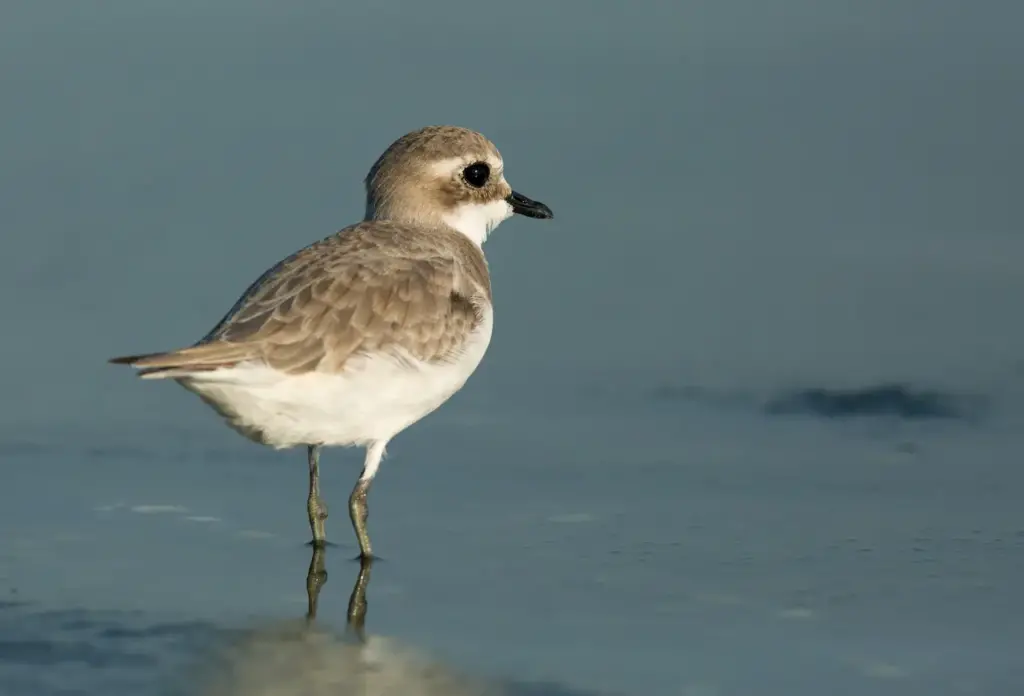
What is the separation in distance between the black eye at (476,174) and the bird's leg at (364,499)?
4.68ft

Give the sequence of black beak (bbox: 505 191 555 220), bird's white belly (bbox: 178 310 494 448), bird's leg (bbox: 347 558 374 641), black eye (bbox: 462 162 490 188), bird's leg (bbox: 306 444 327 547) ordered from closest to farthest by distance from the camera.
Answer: bird's leg (bbox: 347 558 374 641) < bird's white belly (bbox: 178 310 494 448) < bird's leg (bbox: 306 444 327 547) < black eye (bbox: 462 162 490 188) < black beak (bbox: 505 191 555 220)

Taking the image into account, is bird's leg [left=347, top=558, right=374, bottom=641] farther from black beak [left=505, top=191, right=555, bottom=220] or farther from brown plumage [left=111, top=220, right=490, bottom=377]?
black beak [left=505, top=191, right=555, bottom=220]

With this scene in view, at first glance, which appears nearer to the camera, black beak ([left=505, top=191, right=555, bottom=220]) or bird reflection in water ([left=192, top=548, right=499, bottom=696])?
bird reflection in water ([left=192, top=548, right=499, bottom=696])

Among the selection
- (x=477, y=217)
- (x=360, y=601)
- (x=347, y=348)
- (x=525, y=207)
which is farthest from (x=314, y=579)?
(x=525, y=207)

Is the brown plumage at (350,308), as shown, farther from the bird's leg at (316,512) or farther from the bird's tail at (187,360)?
the bird's leg at (316,512)

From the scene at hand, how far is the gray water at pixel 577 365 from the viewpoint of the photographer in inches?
213

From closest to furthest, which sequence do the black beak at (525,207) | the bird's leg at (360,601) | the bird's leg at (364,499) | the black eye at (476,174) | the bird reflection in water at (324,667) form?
the bird reflection in water at (324,667) < the bird's leg at (360,601) < the bird's leg at (364,499) < the black eye at (476,174) < the black beak at (525,207)

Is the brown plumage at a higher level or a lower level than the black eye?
lower

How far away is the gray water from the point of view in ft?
17.7

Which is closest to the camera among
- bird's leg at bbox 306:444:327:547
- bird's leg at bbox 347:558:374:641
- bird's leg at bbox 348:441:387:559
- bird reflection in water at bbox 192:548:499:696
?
bird reflection in water at bbox 192:548:499:696

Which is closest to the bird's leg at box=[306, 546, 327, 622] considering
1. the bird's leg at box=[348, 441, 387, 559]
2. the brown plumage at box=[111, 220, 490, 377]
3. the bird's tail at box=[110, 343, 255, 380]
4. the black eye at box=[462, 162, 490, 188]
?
the bird's leg at box=[348, 441, 387, 559]

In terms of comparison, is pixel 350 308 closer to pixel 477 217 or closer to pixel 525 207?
pixel 477 217

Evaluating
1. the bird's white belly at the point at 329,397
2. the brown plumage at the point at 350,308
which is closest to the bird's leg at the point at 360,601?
the bird's white belly at the point at 329,397

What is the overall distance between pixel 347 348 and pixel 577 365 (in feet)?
6.46
